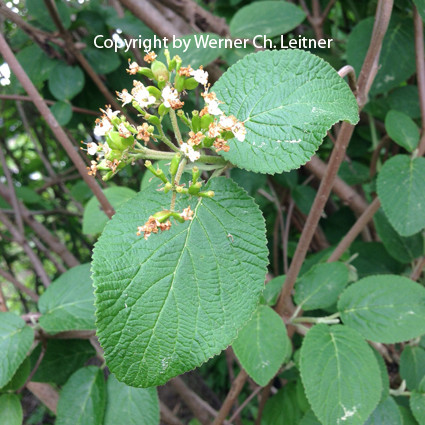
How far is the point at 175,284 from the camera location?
50 cm

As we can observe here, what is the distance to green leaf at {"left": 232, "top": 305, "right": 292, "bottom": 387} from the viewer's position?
686 mm

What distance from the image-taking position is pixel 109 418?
0.77 m

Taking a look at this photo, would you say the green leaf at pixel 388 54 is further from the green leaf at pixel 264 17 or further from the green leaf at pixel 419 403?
the green leaf at pixel 419 403

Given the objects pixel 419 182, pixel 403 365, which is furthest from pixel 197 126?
pixel 403 365

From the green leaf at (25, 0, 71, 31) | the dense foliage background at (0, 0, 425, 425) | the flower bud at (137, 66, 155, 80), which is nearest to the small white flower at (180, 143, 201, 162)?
the flower bud at (137, 66, 155, 80)

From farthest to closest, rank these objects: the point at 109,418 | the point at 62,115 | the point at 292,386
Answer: the point at 62,115 → the point at 292,386 → the point at 109,418

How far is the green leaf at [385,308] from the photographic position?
2.39ft

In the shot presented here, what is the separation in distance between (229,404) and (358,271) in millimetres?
470

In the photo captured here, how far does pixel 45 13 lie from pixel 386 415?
4.17 feet

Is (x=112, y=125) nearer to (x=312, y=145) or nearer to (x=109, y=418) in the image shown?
(x=312, y=145)

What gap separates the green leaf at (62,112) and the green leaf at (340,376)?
0.83m

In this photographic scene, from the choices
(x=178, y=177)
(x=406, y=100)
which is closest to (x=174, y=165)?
(x=178, y=177)

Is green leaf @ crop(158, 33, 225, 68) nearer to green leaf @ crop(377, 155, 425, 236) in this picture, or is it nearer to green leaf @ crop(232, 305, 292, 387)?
green leaf @ crop(377, 155, 425, 236)

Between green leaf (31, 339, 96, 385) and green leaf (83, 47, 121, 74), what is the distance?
2.47ft
